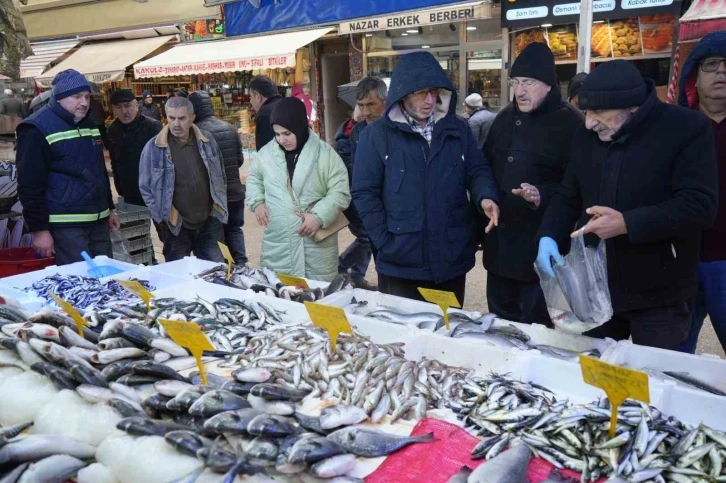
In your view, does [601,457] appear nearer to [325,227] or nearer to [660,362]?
[660,362]

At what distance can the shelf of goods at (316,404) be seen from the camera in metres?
1.93

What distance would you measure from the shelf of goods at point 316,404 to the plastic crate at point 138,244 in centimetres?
324

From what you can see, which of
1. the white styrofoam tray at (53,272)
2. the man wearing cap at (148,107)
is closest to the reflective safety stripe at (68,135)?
the white styrofoam tray at (53,272)

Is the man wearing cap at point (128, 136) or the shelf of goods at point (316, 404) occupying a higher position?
the man wearing cap at point (128, 136)

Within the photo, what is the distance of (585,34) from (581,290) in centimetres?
206

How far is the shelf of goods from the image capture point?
75.8 inches

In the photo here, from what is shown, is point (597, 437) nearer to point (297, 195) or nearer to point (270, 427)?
point (270, 427)

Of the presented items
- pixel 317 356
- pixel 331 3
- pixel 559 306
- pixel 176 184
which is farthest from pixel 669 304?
pixel 331 3

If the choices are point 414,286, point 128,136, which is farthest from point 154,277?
point 128,136

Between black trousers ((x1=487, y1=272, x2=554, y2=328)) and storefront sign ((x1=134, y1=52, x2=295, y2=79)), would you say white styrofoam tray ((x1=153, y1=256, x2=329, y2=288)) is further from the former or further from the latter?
storefront sign ((x1=134, y1=52, x2=295, y2=79))

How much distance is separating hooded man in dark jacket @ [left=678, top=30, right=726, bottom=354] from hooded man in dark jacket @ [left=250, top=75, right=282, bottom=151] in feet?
12.5

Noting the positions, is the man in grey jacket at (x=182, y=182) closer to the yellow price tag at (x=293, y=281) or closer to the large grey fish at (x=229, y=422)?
the yellow price tag at (x=293, y=281)

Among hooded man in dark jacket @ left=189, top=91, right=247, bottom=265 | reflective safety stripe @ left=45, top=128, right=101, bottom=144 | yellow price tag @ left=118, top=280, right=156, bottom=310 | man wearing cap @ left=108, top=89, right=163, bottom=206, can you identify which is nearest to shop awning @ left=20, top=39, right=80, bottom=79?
man wearing cap @ left=108, top=89, right=163, bottom=206

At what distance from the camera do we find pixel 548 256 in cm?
293
